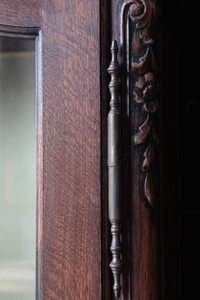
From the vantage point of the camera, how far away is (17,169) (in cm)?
53

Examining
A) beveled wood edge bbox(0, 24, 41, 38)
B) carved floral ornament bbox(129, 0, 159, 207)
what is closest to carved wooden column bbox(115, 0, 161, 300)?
carved floral ornament bbox(129, 0, 159, 207)

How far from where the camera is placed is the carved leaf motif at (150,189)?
1.59 ft

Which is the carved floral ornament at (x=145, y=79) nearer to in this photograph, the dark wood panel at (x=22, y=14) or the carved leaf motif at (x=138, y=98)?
the carved leaf motif at (x=138, y=98)

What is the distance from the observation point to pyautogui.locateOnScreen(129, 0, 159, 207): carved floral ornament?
0.48m

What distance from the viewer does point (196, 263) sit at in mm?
860

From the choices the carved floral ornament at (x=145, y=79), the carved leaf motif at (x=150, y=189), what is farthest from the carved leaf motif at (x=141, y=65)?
the carved leaf motif at (x=150, y=189)

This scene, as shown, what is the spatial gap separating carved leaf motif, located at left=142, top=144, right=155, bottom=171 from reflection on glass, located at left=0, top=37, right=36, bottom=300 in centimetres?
13

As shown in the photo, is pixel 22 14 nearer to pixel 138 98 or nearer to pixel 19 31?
pixel 19 31

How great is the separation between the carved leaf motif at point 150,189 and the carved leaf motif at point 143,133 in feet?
0.12

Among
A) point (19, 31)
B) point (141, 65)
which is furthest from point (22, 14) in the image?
point (141, 65)

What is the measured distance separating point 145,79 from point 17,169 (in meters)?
0.19

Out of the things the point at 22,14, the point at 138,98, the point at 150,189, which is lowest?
the point at 150,189

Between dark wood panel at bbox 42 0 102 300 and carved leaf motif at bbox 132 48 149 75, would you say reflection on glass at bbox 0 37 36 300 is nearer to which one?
dark wood panel at bbox 42 0 102 300

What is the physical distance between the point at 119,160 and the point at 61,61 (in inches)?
5.2
